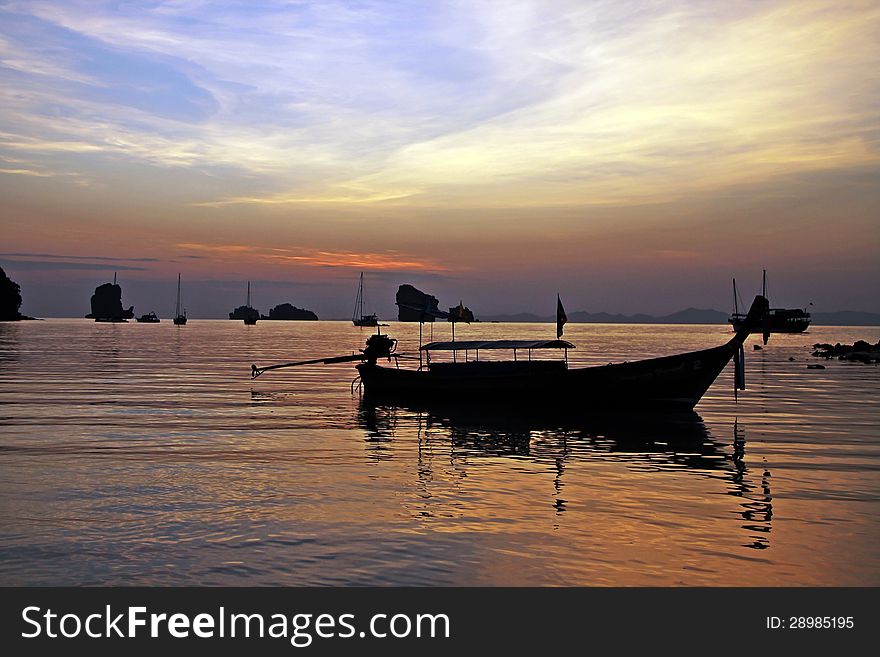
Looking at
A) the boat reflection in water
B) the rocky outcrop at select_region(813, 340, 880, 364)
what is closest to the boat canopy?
the boat reflection in water

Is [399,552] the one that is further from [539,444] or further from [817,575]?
[539,444]

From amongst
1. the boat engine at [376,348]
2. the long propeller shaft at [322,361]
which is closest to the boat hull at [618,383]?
the boat engine at [376,348]

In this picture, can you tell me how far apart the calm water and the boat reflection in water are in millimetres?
128

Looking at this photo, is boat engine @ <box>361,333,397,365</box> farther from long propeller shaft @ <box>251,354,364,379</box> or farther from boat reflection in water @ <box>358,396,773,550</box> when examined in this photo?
boat reflection in water @ <box>358,396,773,550</box>

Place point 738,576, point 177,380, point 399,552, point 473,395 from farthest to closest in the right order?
point 177,380
point 473,395
point 399,552
point 738,576

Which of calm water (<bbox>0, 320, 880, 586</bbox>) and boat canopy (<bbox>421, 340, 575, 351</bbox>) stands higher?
boat canopy (<bbox>421, 340, 575, 351</bbox>)

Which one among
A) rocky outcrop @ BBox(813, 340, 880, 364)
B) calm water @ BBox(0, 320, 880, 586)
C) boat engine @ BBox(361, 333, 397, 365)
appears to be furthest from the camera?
rocky outcrop @ BBox(813, 340, 880, 364)

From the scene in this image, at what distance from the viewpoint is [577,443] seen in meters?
27.1

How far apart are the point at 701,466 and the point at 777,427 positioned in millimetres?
10659

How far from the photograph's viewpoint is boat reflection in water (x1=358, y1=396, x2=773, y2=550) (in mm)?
19625

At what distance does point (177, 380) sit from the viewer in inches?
2094

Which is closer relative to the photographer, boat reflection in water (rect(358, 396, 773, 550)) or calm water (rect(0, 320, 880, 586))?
calm water (rect(0, 320, 880, 586))

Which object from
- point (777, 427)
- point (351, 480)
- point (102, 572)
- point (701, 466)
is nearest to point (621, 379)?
point (777, 427)

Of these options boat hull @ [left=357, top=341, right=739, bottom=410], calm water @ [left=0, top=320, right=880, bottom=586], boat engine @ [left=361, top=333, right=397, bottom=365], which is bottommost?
calm water @ [left=0, top=320, right=880, bottom=586]
